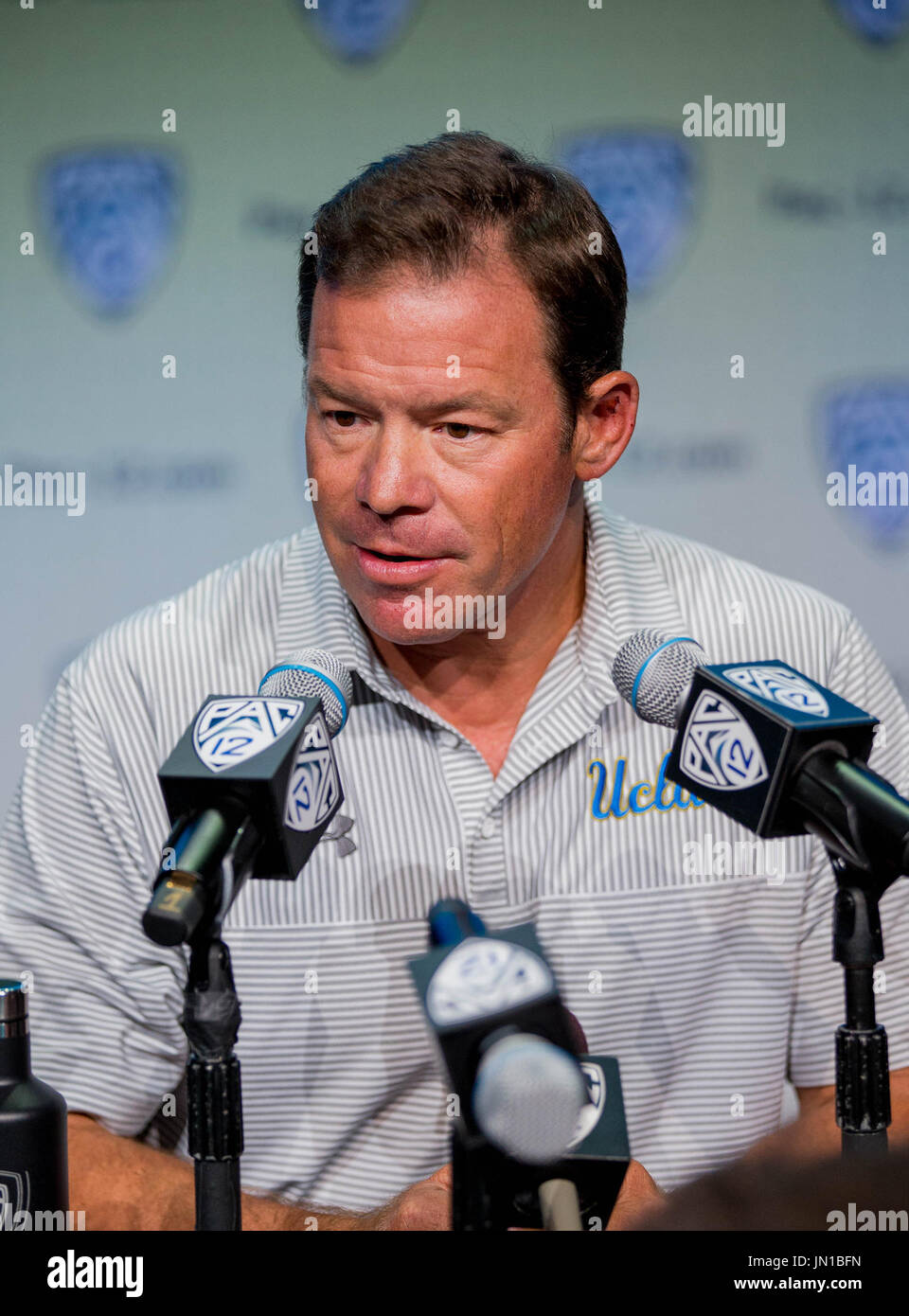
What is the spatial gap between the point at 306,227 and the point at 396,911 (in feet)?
3.76

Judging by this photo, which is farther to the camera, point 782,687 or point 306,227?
point 306,227

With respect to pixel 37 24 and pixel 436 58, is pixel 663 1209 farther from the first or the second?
pixel 37 24

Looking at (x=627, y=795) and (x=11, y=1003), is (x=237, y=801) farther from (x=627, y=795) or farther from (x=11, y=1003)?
(x=627, y=795)

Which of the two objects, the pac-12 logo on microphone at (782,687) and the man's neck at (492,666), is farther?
the man's neck at (492,666)

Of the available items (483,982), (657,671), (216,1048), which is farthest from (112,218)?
(483,982)

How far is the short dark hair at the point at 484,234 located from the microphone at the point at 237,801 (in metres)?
0.68

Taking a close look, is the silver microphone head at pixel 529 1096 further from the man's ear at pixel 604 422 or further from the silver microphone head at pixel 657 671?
the man's ear at pixel 604 422

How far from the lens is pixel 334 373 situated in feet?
5.33

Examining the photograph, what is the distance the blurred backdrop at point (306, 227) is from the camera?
230 centimetres

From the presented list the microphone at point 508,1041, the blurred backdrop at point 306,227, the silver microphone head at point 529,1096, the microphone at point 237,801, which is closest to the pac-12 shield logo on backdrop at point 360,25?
the blurred backdrop at point 306,227

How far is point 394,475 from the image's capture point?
1.58 meters

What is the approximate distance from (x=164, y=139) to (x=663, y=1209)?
2.10 meters

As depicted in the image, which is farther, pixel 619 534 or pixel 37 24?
pixel 37 24
